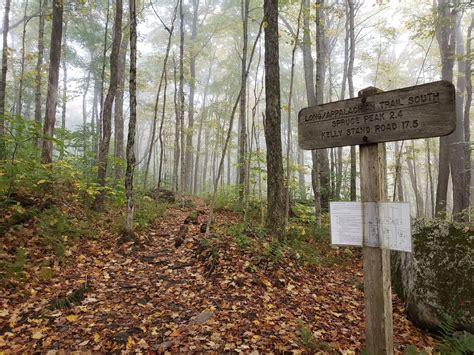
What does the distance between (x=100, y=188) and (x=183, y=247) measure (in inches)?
122

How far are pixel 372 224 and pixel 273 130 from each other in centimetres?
411

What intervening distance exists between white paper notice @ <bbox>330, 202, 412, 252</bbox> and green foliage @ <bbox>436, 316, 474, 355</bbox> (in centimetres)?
151

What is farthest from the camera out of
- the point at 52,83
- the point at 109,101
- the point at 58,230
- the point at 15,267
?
the point at 109,101

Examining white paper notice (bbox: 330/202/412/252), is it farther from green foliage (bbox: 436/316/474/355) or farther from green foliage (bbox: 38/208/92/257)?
green foliage (bbox: 38/208/92/257)

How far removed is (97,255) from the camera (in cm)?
601

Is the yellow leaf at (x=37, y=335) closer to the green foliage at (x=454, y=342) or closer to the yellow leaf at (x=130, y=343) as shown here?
the yellow leaf at (x=130, y=343)

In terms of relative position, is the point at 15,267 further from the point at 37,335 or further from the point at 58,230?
the point at 37,335

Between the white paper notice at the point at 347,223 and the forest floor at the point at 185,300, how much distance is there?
4.72 feet

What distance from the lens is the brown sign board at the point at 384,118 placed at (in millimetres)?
2346

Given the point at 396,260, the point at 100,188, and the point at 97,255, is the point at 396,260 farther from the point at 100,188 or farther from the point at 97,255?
the point at 100,188

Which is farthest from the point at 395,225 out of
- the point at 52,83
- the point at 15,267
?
the point at 52,83

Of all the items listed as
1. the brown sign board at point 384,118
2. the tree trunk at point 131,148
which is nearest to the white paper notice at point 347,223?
the brown sign board at point 384,118

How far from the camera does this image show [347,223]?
279 cm

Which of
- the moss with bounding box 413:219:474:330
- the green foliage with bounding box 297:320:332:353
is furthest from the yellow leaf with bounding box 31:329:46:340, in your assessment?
the moss with bounding box 413:219:474:330
